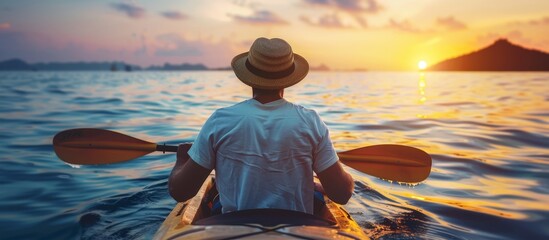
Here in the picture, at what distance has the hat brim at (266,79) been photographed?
2467mm

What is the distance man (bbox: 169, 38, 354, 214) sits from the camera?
92.8 inches

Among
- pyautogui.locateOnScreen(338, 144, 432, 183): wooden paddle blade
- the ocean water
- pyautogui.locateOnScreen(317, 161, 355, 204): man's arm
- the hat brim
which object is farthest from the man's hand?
the ocean water

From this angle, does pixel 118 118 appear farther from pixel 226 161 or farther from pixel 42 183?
pixel 226 161

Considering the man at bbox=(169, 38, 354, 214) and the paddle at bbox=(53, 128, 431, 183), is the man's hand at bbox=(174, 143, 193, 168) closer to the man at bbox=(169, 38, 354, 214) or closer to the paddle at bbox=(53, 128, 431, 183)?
the man at bbox=(169, 38, 354, 214)

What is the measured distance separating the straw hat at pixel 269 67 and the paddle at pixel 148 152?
5.47 feet

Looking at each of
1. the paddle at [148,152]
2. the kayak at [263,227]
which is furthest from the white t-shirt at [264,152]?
the paddle at [148,152]

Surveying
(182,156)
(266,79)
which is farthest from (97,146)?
(266,79)

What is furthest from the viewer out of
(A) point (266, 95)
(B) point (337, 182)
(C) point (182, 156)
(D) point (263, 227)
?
(C) point (182, 156)

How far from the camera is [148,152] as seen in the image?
4230 mm

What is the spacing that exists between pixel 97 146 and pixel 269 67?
2714 millimetres

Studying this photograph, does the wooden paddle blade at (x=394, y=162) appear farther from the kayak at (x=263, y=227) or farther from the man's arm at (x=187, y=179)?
the man's arm at (x=187, y=179)

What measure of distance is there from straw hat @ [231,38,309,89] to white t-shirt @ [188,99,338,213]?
0.13 metres

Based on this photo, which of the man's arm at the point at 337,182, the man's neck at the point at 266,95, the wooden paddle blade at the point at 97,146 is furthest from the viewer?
the wooden paddle blade at the point at 97,146

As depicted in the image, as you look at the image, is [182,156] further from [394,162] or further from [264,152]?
[394,162]
